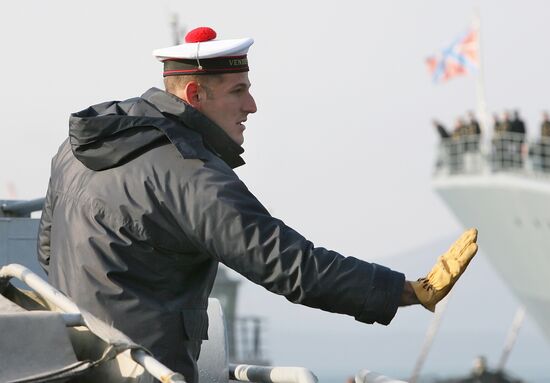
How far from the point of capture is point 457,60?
147 feet

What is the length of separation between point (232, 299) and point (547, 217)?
9.98m

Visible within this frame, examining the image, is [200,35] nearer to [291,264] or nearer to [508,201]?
[291,264]

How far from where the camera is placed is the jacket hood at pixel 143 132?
4109mm

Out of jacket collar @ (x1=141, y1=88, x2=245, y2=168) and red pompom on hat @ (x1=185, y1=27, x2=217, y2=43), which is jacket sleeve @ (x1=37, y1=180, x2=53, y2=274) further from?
red pompom on hat @ (x1=185, y1=27, x2=217, y2=43)

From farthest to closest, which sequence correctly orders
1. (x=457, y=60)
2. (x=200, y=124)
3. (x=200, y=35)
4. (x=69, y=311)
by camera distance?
(x=457, y=60) < (x=200, y=35) < (x=200, y=124) < (x=69, y=311)

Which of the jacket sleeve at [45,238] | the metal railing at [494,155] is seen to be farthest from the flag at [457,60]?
the jacket sleeve at [45,238]

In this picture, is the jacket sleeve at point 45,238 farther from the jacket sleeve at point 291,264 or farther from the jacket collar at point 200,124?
the jacket sleeve at point 291,264

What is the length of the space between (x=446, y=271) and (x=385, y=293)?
0.17m

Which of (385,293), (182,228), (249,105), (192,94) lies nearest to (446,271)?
(385,293)

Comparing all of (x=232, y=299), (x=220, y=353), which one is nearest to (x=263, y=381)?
(x=220, y=353)

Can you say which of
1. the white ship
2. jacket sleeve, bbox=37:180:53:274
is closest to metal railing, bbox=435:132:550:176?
the white ship

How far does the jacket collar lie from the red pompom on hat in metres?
0.18

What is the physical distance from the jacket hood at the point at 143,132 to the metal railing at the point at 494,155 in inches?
1631

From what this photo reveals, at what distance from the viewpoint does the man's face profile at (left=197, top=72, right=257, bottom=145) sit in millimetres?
4281
